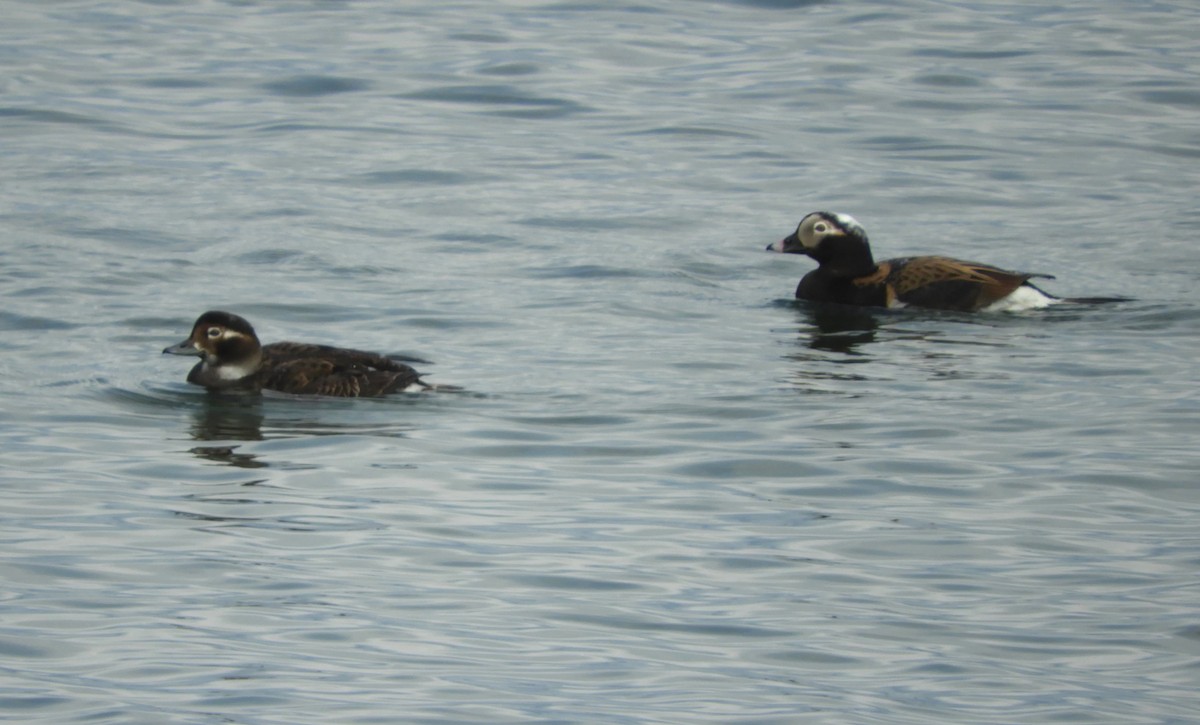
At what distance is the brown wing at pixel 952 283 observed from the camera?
1622 cm

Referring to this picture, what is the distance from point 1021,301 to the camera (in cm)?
1614

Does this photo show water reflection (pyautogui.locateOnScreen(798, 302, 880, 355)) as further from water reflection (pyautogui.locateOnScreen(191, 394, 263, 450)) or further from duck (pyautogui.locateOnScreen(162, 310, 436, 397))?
water reflection (pyautogui.locateOnScreen(191, 394, 263, 450))

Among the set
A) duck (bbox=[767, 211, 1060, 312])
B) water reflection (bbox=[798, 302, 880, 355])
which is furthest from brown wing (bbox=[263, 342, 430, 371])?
duck (bbox=[767, 211, 1060, 312])

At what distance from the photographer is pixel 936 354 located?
14602 mm

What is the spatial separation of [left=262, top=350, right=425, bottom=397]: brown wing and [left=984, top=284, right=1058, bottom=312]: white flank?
5083mm

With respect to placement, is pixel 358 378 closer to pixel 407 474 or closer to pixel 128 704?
pixel 407 474

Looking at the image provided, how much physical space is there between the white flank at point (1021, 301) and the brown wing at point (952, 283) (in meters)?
0.03

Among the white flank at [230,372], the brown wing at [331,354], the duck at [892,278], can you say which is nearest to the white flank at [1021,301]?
the duck at [892,278]

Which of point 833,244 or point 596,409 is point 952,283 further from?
point 596,409

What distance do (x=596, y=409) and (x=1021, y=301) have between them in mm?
4771

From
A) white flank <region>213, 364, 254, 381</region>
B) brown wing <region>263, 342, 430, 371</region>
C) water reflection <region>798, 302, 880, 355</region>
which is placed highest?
brown wing <region>263, 342, 430, 371</region>

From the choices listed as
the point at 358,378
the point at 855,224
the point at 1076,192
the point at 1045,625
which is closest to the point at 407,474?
the point at 358,378

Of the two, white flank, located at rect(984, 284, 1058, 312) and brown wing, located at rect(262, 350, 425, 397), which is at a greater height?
brown wing, located at rect(262, 350, 425, 397)

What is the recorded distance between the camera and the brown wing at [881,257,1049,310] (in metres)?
16.2
